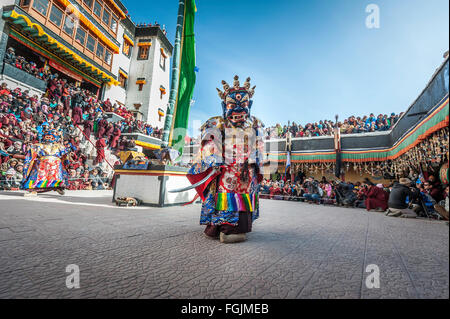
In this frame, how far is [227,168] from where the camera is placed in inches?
112

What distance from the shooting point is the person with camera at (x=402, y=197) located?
577 cm

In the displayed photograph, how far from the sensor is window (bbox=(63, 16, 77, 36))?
→ 16.0 m

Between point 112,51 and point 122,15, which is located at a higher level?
point 122,15

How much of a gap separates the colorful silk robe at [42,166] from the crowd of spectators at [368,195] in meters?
9.64

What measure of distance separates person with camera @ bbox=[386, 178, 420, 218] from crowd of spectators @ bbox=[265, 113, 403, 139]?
760 centimetres

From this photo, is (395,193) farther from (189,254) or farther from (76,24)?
(76,24)

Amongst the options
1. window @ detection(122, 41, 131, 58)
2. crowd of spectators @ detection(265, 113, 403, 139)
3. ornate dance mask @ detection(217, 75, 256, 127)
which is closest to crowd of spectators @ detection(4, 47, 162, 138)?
window @ detection(122, 41, 131, 58)

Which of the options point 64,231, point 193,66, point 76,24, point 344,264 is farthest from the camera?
point 76,24

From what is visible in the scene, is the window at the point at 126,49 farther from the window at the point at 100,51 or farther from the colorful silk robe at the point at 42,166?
the colorful silk robe at the point at 42,166

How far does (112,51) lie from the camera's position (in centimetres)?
2088

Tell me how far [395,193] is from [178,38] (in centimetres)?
897

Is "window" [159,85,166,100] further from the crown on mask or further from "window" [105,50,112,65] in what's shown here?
the crown on mask
